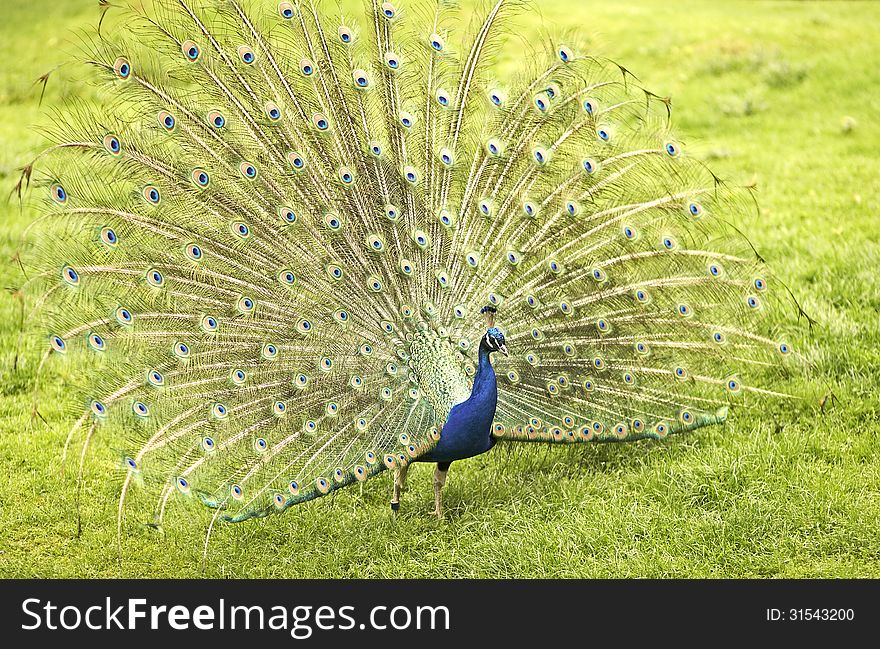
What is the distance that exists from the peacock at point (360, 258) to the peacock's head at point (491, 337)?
0.02 metres

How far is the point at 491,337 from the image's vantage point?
5.09 m

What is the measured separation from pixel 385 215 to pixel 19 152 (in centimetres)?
760

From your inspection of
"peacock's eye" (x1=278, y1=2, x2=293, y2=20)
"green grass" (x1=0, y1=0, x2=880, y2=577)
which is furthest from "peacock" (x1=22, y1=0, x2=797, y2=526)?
"green grass" (x1=0, y1=0, x2=880, y2=577)

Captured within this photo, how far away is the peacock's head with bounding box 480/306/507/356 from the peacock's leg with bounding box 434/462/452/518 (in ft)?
2.59

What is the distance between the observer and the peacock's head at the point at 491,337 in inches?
200

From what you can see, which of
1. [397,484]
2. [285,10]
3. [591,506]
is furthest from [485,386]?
[285,10]

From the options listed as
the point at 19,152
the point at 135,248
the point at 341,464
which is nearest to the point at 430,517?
the point at 341,464

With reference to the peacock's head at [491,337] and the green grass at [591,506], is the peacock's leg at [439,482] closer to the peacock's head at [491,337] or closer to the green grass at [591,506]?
the green grass at [591,506]

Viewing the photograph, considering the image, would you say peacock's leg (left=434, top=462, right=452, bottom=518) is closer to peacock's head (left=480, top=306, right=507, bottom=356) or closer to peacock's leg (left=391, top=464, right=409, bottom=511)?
peacock's leg (left=391, top=464, right=409, bottom=511)

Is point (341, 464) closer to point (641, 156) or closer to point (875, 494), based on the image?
point (641, 156)

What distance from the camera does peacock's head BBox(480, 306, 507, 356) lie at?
5.08 m

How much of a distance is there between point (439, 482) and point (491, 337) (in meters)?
1.05

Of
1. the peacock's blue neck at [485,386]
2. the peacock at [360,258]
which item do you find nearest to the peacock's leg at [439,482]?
the peacock at [360,258]

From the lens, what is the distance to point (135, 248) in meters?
5.11
